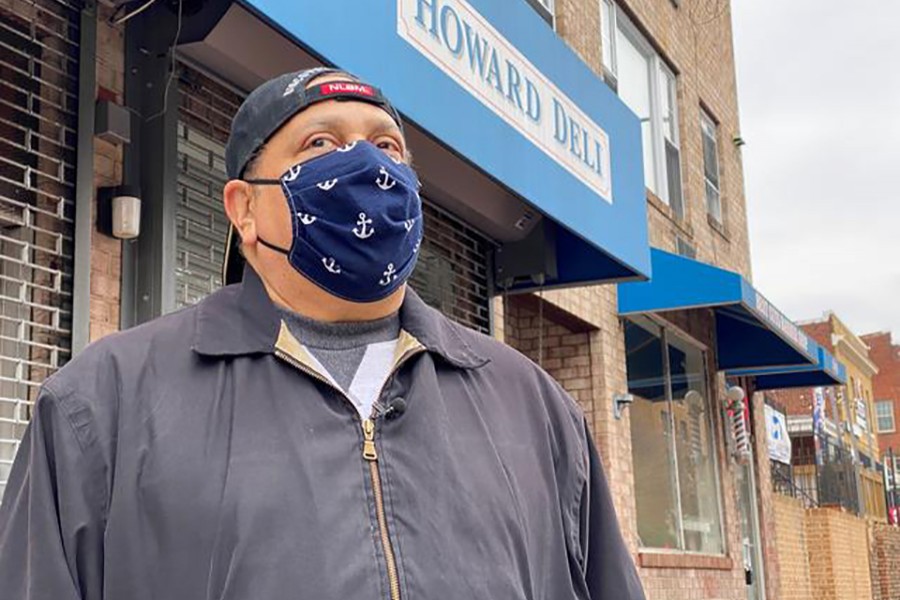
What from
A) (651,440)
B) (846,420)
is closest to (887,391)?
(846,420)

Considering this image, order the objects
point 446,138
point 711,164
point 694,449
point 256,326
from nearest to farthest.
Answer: point 256,326 < point 446,138 < point 694,449 < point 711,164

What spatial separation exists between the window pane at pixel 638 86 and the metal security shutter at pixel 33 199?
7.45 m

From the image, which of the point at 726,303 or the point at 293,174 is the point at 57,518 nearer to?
the point at 293,174

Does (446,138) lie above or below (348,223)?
above

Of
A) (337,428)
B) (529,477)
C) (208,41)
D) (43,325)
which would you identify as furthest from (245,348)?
(208,41)

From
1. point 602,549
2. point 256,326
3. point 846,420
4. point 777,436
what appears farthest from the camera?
point 846,420

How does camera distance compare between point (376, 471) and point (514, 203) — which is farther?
point (514, 203)

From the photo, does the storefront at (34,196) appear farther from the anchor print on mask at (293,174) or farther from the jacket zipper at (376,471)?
the jacket zipper at (376,471)

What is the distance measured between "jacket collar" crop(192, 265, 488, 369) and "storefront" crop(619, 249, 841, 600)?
7.15 metres

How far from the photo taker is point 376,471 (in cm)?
195

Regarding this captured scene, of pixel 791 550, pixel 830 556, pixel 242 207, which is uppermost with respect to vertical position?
pixel 242 207

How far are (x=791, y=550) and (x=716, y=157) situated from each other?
17.5 ft

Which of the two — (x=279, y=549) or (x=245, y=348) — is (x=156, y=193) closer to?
(x=245, y=348)

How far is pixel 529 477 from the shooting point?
216 centimetres
